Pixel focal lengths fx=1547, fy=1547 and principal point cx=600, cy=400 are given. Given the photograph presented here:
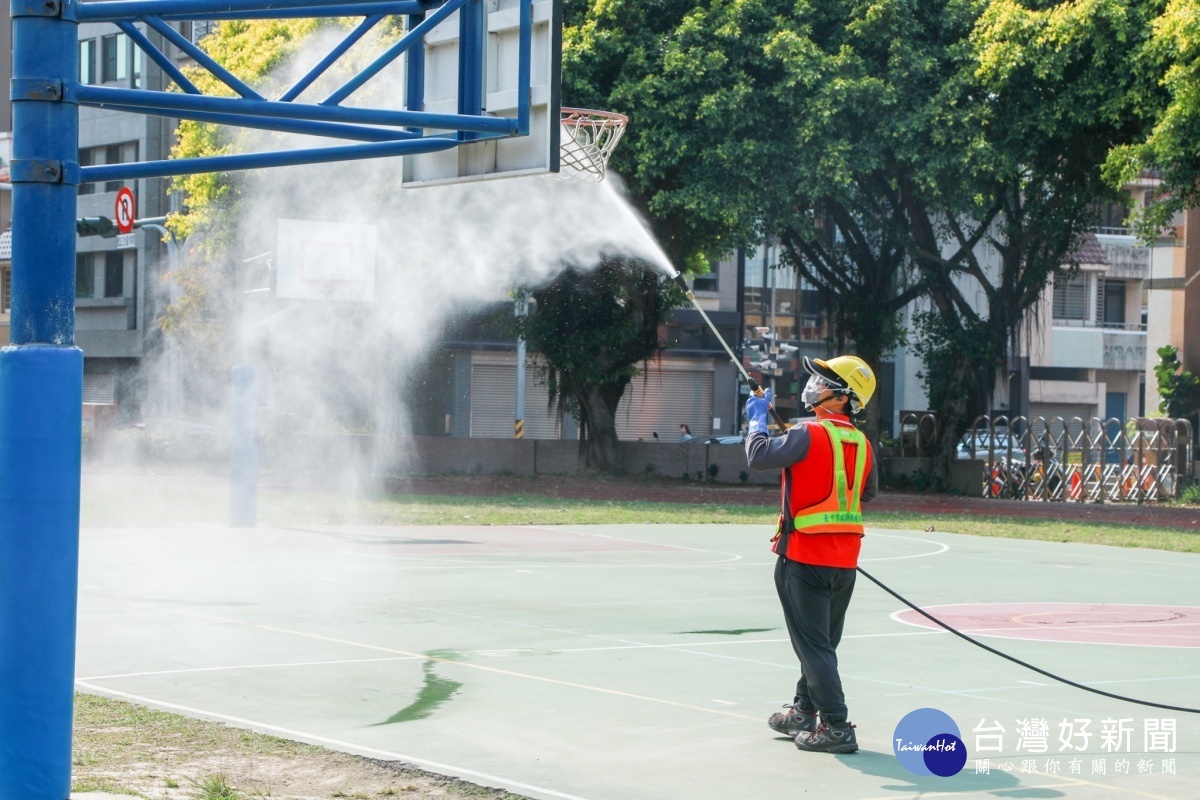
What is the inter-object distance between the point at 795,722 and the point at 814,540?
35.8 inches

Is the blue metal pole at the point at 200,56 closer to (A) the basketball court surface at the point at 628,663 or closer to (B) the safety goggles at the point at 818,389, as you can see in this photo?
(B) the safety goggles at the point at 818,389

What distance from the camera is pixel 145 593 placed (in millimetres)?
13234

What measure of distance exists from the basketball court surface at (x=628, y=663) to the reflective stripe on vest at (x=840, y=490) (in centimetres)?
111

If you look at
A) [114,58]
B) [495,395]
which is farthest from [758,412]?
[114,58]

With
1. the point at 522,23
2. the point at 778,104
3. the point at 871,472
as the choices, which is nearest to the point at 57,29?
the point at 522,23

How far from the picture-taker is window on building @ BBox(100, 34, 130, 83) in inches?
2249

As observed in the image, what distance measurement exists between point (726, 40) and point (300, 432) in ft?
46.3

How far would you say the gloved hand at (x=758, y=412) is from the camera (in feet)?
25.4

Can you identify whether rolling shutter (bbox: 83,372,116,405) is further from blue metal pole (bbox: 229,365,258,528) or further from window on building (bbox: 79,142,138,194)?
blue metal pole (bbox: 229,365,258,528)

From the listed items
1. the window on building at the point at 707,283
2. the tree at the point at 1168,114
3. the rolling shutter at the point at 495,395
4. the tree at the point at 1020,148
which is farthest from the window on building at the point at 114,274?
the tree at the point at 1168,114

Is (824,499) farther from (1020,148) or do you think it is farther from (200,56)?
(1020,148)

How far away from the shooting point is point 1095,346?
6569 centimetres

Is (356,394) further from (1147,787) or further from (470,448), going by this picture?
(1147,787)

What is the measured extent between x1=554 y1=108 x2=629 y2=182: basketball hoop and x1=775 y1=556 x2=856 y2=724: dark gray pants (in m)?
7.41
